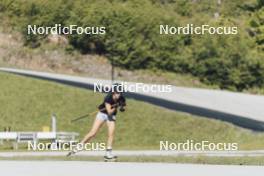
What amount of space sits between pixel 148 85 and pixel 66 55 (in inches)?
216

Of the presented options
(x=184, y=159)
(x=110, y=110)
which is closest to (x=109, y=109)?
(x=110, y=110)

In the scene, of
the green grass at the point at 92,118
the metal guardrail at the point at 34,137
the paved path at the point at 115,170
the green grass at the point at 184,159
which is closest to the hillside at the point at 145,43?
the green grass at the point at 92,118

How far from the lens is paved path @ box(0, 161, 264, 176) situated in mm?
13305

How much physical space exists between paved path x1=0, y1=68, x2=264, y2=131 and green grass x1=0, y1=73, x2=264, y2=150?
1.16 meters

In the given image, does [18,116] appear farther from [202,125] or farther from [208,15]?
[208,15]

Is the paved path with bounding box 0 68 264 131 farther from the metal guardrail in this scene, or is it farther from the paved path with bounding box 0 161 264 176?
the paved path with bounding box 0 161 264 176

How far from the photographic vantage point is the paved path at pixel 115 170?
1330 centimetres

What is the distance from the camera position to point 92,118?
31016 millimetres

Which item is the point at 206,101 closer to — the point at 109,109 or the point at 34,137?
the point at 34,137

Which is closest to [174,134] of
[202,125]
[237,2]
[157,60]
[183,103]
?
[202,125]

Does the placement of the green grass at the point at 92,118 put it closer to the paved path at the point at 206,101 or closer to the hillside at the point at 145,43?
the paved path at the point at 206,101

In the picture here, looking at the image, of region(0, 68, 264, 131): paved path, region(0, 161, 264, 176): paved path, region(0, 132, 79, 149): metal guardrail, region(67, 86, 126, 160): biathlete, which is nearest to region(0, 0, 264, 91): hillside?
region(0, 68, 264, 131): paved path

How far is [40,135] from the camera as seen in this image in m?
25.0

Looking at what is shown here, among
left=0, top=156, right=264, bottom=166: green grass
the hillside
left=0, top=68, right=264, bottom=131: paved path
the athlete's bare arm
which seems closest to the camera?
left=0, top=156, right=264, bottom=166: green grass
